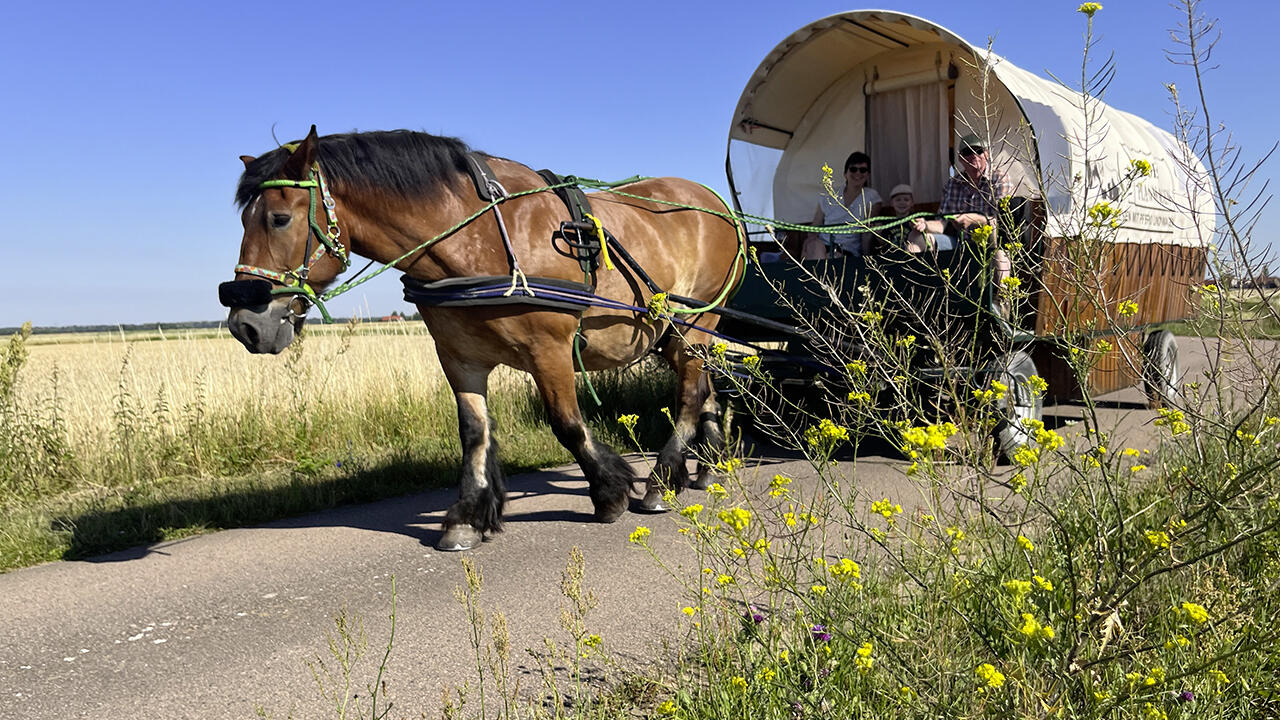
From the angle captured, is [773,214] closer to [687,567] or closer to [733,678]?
[687,567]

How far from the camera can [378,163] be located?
395 cm

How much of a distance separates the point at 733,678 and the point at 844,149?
20.4 ft

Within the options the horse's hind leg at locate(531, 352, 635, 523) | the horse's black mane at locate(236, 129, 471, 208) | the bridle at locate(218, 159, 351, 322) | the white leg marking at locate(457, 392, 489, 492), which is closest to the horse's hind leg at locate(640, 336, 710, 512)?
the horse's hind leg at locate(531, 352, 635, 523)

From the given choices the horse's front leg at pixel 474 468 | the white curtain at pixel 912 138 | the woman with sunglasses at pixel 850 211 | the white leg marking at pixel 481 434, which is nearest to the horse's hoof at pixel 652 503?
the horse's front leg at pixel 474 468

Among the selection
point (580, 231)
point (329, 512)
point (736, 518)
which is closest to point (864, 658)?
point (736, 518)

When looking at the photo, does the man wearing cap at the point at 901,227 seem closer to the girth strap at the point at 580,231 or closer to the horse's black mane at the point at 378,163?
the girth strap at the point at 580,231

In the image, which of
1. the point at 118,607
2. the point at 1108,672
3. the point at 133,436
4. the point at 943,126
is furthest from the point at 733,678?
the point at 943,126

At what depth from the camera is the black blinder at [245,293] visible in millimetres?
3562

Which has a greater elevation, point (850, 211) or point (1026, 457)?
point (850, 211)

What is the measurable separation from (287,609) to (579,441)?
1.56m

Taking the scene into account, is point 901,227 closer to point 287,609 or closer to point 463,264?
point 463,264

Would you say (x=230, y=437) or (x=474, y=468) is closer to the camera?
(x=474, y=468)

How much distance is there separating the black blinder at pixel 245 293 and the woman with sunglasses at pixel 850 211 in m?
3.97

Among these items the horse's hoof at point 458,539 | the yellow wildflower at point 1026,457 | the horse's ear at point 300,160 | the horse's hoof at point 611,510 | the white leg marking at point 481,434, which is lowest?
the horse's hoof at point 458,539
